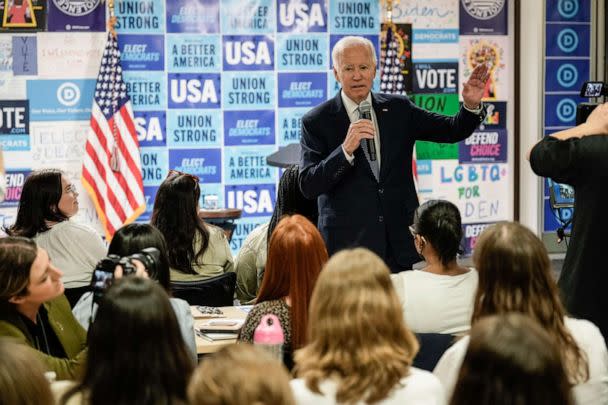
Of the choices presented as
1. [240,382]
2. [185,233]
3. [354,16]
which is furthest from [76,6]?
[240,382]

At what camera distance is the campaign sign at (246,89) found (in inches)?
297

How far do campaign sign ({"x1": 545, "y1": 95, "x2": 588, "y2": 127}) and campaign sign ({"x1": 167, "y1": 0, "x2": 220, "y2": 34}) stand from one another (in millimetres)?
3005

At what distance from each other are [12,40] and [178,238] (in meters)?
3.32

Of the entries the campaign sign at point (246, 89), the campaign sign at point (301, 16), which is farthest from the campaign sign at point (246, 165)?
the campaign sign at point (301, 16)

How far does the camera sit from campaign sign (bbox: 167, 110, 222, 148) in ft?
24.5

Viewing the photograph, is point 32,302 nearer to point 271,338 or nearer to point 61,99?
point 271,338

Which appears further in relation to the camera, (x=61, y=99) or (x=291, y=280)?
(x=61, y=99)

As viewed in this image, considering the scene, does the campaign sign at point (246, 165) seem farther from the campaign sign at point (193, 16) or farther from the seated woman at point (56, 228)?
the seated woman at point (56, 228)

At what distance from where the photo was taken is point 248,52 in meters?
7.55

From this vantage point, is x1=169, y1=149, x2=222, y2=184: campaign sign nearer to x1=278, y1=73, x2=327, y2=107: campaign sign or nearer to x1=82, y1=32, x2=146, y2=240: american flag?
x1=82, y1=32, x2=146, y2=240: american flag

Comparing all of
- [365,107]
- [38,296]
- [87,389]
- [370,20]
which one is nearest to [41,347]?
[38,296]

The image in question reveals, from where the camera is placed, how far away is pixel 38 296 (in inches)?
119

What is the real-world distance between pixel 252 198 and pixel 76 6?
2.06 meters

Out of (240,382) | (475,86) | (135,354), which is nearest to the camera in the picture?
(240,382)
